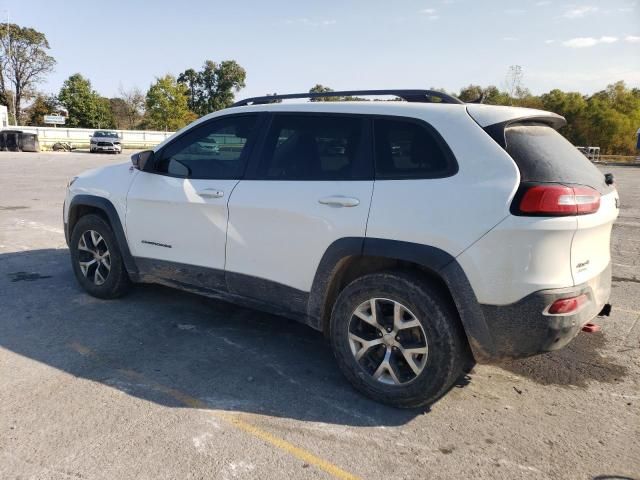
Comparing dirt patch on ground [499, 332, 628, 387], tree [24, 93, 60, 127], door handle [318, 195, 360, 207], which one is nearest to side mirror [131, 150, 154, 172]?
door handle [318, 195, 360, 207]

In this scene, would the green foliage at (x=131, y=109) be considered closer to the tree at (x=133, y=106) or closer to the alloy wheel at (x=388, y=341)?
the tree at (x=133, y=106)

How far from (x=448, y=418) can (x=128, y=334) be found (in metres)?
2.54

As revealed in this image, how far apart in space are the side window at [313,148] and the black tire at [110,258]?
1.83 m

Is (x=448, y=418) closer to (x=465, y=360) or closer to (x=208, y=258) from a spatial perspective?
(x=465, y=360)

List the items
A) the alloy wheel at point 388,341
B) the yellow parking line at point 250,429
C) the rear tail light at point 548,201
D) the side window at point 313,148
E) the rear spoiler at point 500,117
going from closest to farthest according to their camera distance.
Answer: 1. the yellow parking line at point 250,429
2. the rear tail light at point 548,201
3. the rear spoiler at point 500,117
4. the alloy wheel at point 388,341
5. the side window at point 313,148

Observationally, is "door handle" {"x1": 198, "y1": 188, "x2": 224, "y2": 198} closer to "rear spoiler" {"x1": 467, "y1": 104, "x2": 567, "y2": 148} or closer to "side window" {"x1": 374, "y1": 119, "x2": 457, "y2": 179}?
"side window" {"x1": 374, "y1": 119, "x2": 457, "y2": 179}

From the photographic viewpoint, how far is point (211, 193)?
3.87 m

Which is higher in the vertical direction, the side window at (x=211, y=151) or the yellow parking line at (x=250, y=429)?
the side window at (x=211, y=151)

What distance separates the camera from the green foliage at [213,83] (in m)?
77.8

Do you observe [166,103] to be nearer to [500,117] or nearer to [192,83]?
[192,83]

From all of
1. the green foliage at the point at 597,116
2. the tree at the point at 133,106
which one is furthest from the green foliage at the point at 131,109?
the green foliage at the point at 597,116

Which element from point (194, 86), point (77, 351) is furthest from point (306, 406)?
point (194, 86)

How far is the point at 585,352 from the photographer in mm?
4027

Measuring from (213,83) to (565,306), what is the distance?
269 ft
